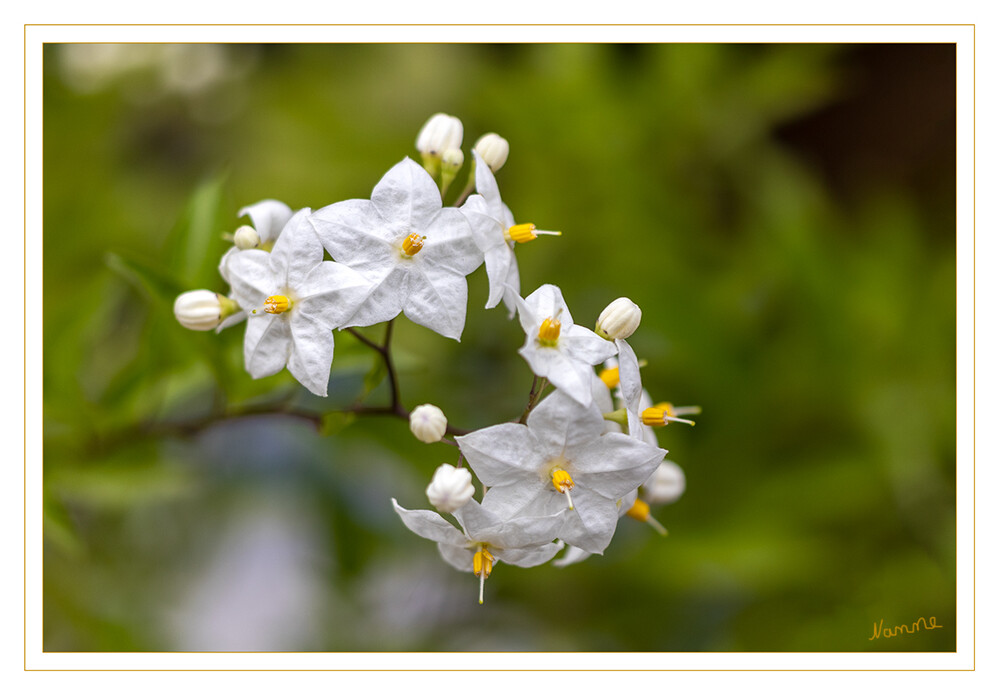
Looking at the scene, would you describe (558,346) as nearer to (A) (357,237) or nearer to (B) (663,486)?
(A) (357,237)

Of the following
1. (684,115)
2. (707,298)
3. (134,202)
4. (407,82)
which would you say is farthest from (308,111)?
(707,298)

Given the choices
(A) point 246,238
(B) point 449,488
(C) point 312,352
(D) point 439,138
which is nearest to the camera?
(B) point 449,488

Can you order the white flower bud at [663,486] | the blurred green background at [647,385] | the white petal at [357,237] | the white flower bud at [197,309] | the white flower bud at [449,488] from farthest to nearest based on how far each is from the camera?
the blurred green background at [647,385]
the white flower bud at [663,486]
the white flower bud at [197,309]
the white petal at [357,237]
the white flower bud at [449,488]

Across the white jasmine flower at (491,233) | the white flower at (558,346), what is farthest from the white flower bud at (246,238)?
the white flower at (558,346)

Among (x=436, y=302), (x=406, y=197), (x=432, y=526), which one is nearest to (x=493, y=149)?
(x=406, y=197)

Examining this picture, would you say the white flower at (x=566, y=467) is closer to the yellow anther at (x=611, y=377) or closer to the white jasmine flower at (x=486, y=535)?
the white jasmine flower at (x=486, y=535)
